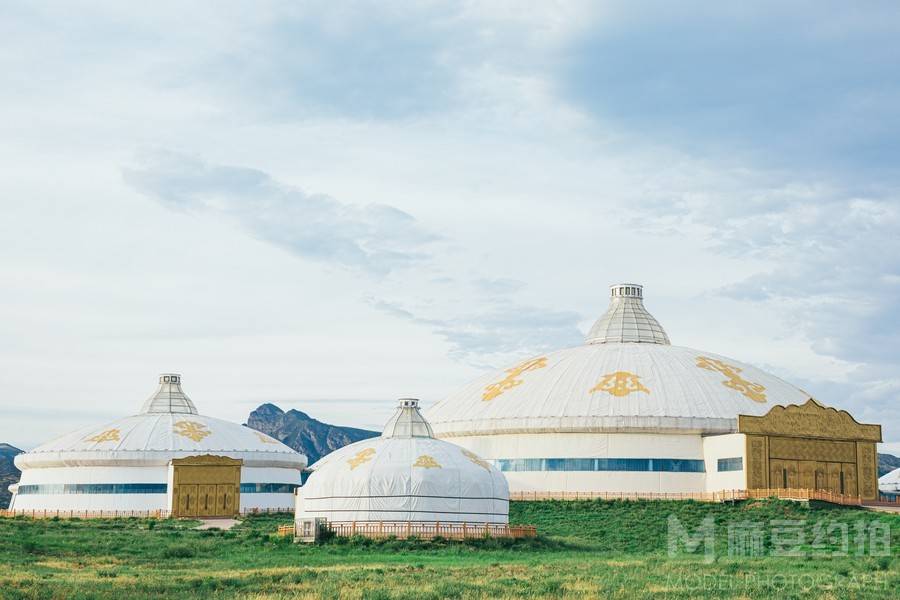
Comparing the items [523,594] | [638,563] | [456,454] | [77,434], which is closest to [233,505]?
[77,434]

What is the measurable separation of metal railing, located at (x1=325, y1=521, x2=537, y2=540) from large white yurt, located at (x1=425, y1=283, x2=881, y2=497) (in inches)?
753

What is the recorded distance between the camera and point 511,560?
51.8 meters

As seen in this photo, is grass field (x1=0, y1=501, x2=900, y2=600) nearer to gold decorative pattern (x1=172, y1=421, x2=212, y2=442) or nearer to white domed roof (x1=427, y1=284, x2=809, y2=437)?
white domed roof (x1=427, y1=284, x2=809, y2=437)

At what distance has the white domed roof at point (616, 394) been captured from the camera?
8175 cm

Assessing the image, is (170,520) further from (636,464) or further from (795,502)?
(795,502)

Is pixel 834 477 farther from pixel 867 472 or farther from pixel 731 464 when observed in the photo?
pixel 731 464

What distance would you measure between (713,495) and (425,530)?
2405 centimetres

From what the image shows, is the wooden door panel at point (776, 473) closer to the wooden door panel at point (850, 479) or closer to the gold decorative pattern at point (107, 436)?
the wooden door panel at point (850, 479)

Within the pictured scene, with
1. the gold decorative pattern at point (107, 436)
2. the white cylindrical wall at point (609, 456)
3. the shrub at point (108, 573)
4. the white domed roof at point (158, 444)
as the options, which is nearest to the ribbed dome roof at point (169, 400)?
the white domed roof at point (158, 444)

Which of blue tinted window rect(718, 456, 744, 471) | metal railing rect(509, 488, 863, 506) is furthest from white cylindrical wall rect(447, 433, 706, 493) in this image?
blue tinted window rect(718, 456, 744, 471)

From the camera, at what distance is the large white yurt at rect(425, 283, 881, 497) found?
79.6 meters

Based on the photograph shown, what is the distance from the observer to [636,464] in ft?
265

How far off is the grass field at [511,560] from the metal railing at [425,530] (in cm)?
133
